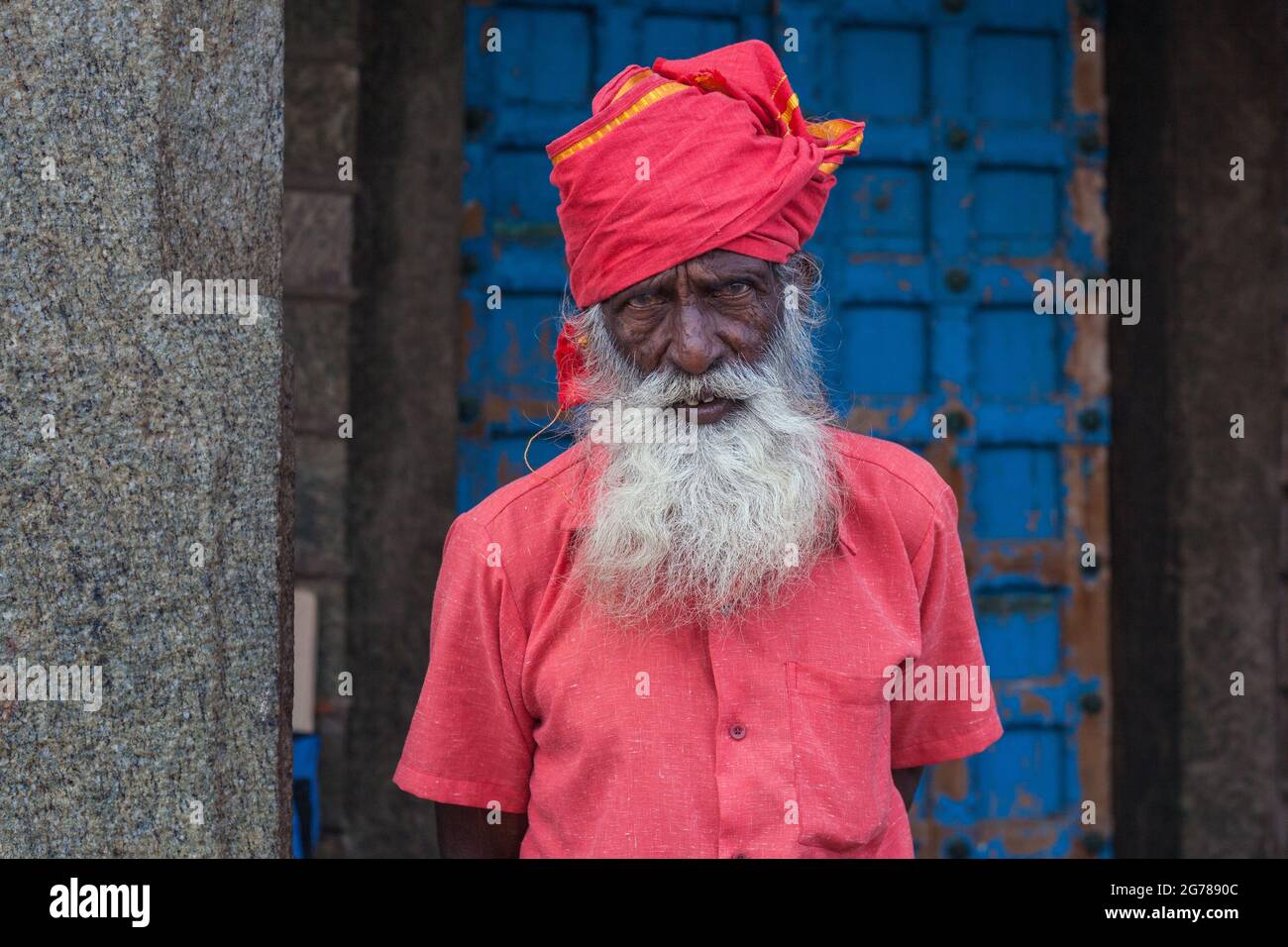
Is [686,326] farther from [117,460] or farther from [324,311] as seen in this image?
[324,311]

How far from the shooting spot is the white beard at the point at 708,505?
6.48 ft

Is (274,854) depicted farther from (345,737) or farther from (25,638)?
(345,737)

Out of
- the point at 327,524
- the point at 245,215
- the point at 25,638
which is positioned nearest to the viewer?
the point at 25,638

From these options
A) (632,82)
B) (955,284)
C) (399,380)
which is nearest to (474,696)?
(632,82)

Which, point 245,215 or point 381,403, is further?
point 381,403

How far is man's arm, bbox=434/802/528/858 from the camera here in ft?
6.72

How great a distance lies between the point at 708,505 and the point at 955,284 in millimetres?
2131

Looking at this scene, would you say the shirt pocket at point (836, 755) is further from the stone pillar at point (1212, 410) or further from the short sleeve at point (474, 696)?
the stone pillar at point (1212, 410)

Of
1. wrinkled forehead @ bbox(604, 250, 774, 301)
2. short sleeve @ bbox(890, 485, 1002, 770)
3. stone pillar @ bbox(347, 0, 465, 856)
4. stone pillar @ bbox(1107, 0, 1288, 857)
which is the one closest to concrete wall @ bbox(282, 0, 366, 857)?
stone pillar @ bbox(347, 0, 465, 856)

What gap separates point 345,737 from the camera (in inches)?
143

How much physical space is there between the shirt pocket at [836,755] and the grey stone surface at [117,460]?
Answer: 0.88 metres

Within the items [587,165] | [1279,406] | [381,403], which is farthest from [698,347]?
[1279,406]

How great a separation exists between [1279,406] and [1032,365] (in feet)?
2.51

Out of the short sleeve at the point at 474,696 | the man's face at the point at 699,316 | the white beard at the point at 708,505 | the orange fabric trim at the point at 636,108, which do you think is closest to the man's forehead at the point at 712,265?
the man's face at the point at 699,316
